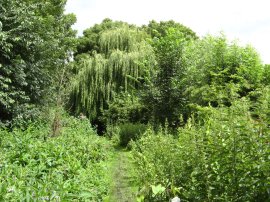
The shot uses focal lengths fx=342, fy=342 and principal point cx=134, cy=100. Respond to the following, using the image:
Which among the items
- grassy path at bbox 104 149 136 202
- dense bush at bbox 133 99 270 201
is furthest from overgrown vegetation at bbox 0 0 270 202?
grassy path at bbox 104 149 136 202

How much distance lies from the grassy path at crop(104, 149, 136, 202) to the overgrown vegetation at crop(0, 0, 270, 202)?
0.26m

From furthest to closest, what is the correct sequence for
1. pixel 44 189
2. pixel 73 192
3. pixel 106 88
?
1. pixel 106 88
2. pixel 73 192
3. pixel 44 189

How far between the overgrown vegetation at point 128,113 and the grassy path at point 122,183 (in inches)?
10.3

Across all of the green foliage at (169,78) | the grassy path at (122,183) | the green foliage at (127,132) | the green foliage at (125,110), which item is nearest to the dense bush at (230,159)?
the grassy path at (122,183)

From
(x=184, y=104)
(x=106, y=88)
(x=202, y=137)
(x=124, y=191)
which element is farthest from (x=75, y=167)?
(x=106, y=88)

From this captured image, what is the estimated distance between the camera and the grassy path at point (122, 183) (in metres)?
6.86

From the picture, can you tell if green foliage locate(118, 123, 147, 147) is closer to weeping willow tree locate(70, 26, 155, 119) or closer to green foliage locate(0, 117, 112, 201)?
weeping willow tree locate(70, 26, 155, 119)

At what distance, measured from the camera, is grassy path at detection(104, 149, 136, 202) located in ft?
22.5

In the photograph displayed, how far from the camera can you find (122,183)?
8195 mm

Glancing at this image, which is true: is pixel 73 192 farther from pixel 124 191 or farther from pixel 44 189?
pixel 124 191

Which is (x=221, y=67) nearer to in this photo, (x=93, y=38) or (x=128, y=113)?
(x=128, y=113)

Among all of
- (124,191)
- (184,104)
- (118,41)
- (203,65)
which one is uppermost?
(118,41)

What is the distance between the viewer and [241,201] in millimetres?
3385

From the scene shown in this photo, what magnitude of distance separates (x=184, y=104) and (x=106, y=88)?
19.6 feet
